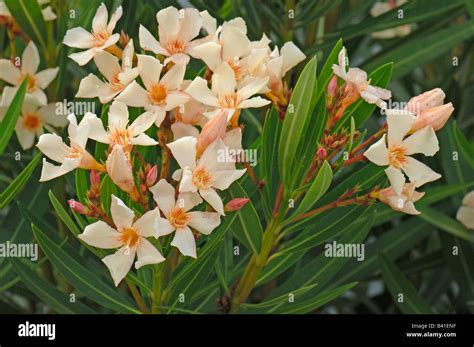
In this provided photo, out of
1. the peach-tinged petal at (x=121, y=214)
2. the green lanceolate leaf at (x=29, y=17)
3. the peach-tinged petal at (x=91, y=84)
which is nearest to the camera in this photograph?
the peach-tinged petal at (x=121, y=214)

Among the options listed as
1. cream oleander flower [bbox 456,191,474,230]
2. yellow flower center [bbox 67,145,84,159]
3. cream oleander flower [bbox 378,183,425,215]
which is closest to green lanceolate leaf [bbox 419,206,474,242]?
cream oleander flower [bbox 456,191,474,230]

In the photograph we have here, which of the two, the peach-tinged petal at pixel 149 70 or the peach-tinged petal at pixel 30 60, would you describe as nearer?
the peach-tinged petal at pixel 149 70

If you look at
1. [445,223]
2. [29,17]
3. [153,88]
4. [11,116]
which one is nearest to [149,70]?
[153,88]

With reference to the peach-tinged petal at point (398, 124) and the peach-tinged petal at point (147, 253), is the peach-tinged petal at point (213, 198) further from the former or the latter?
the peach-tinged petal at point (398, 124)

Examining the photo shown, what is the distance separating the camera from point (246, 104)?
104 cm

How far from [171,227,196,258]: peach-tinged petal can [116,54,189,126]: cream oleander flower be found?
0.12 meters

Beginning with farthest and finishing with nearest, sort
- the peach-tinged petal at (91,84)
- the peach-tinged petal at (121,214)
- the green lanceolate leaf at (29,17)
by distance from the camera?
1. the green lanceolate leaf at (29,17)
2. the peach-tinged petal at (91,84)
3. the peach-tinged petal at (121,214)

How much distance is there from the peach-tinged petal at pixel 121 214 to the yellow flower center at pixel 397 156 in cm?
27

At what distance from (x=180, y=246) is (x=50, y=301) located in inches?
10.5

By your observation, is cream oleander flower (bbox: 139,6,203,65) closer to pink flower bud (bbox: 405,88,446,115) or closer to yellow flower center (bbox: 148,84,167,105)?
yellow flower center (bbox: 148,84,167,105)

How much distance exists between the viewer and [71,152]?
3.45 feet

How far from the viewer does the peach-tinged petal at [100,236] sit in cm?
102

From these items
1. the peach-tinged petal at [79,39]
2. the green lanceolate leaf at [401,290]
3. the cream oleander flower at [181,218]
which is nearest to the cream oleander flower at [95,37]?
the peach-tinged petal at [79,39]

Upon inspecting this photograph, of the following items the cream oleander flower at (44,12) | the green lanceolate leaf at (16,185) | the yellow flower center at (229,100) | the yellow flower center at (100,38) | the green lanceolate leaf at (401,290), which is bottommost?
the green lanceolate leaf at (401,290)
